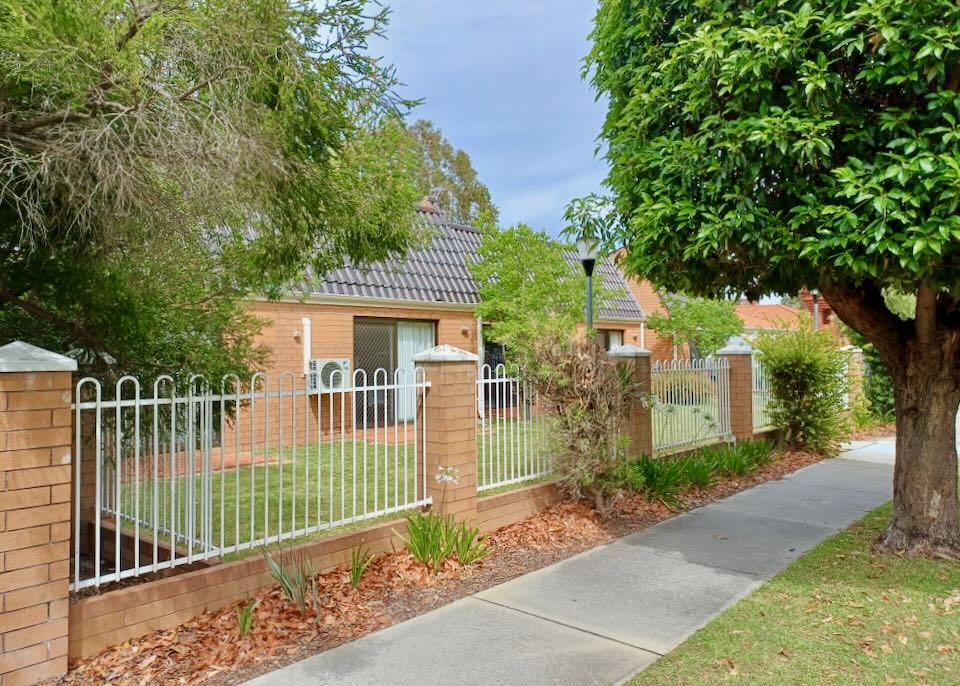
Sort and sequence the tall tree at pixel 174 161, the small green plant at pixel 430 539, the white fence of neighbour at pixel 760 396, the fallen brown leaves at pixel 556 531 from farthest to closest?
the white fence of neighbour at pixel 760 396, the fallen brown leaves at pixel 556 531, the small green plant at pixel 430 539, the tall tree at pixel 174 161

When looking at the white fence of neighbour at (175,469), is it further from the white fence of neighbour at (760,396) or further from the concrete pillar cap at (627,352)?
the white fence of neighbour at (760,396)

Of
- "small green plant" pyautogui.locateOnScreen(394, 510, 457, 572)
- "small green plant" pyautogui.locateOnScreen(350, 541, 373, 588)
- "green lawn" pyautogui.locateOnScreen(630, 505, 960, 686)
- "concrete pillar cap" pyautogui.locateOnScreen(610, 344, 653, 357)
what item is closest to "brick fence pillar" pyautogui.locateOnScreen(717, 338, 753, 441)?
"concrete pillar cap" pyautogui.locateOnScreen(610, 344, 653, 357)

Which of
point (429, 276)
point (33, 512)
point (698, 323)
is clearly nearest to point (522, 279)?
point (429, 276)

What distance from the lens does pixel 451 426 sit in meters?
5.77

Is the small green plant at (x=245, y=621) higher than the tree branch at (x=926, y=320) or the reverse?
the reverse

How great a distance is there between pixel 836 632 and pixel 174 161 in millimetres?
4963

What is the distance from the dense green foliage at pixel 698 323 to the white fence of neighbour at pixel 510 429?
15669 mm

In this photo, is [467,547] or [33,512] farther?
[467,547]

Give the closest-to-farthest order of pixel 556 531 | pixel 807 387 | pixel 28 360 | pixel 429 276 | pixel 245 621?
1. pixel 28 360
2. pixel 245 621
3. pixel 556 531
4. pixel 807 387
5. pixel 429 276

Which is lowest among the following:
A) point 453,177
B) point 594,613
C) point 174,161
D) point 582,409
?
point 594,613

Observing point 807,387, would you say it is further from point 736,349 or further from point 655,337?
point 655,337

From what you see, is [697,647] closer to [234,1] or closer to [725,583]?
[725,583]

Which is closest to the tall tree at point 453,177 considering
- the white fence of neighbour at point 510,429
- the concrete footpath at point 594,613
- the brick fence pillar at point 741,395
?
the brick fence pillar at point 741,395

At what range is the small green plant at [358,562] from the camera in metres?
4.84
